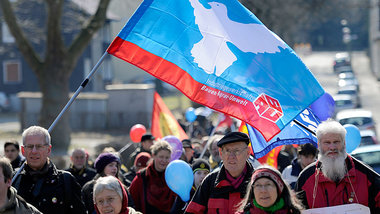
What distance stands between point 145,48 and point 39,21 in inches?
1562

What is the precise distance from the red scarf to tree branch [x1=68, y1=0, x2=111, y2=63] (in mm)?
15200

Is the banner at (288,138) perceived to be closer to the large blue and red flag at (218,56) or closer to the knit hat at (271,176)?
the large blue and red flag at (218,56)

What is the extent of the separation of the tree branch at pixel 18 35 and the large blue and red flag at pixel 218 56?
1594cm

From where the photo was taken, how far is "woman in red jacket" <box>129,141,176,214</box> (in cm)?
695

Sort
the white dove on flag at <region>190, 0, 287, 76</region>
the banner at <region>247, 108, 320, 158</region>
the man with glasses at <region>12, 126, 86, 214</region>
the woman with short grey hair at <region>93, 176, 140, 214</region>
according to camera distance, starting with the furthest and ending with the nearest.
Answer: the banner at <region>247, 108, 320, 158</region>, the white dove on flag at <region>190, 0, 287, 76</region>, the man with glasses at <region>12, 126, 86, 214</region>, the woman with short grey hair at <region>93, 176, 140, 214</region>

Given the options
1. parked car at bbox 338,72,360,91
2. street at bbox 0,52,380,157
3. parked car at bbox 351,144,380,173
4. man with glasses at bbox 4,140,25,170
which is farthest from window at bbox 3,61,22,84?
man with glasses at bbox 4,140,25,170

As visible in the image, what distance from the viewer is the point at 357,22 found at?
292 feet

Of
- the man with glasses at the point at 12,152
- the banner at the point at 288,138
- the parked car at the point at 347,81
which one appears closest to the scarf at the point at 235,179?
the banner at the point at 288,138

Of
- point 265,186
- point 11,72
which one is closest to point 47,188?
point 265,186

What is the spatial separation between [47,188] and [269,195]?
2.05 m

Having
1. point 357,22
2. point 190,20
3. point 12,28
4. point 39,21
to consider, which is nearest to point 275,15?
point 12,28

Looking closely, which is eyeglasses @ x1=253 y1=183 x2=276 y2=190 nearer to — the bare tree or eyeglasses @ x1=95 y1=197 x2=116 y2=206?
eyeglasses @ x1=95 y1=197 x2=116 y2=206

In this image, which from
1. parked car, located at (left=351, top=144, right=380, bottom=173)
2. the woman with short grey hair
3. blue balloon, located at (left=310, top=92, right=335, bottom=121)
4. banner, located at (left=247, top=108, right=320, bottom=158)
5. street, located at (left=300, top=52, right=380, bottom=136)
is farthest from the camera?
street, located at (left=300, top=52, right=380, bottom=136)

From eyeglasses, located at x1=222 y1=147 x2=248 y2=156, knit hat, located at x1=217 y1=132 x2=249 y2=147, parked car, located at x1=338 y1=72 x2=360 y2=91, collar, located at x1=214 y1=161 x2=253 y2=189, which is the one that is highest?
parked car, located at x1=338 y1=72 x2=360 y2=91
